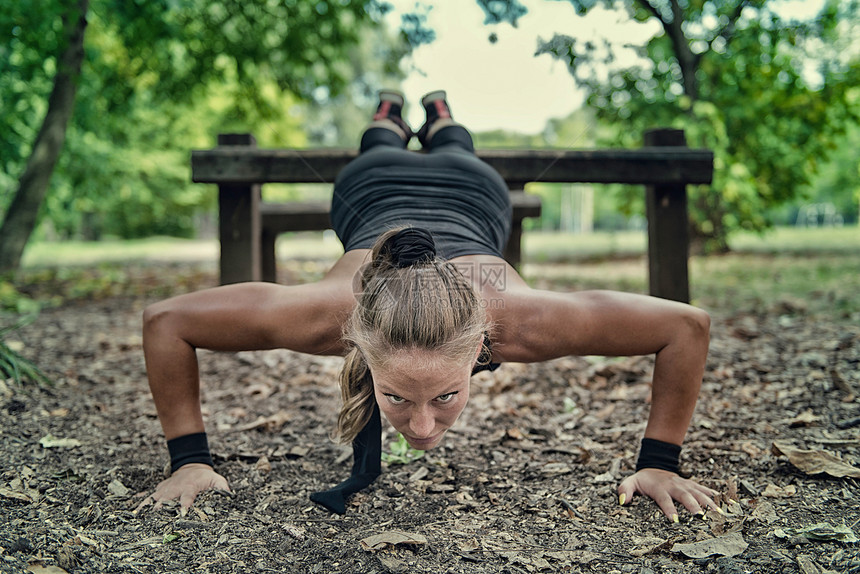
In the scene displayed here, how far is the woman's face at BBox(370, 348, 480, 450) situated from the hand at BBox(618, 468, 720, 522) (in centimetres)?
77

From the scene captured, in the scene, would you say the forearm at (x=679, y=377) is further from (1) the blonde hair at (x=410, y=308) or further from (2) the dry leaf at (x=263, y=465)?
(2) the dry leaf at (x=263, y=465)

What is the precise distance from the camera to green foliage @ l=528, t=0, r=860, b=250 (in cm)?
631

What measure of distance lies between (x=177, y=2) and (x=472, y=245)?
358 centimetres

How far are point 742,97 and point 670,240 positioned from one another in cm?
450

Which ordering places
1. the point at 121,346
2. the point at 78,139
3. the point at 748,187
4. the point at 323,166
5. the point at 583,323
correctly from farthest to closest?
the point at 78,139 → the point at 748,187 → the point at 121,346 → the point at 323,166 → the point at 583,323

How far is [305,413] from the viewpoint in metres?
3.40

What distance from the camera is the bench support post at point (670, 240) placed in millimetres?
3879

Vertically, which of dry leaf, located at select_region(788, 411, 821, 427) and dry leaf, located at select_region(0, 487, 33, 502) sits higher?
dry leaf, located at select_region(788, 411, 821, 427)

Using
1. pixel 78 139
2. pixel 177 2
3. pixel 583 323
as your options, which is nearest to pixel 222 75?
pixel 177 2

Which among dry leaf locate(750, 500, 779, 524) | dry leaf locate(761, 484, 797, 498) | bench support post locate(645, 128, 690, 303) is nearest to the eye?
dry leaf locate(750, 500, 779, 524)

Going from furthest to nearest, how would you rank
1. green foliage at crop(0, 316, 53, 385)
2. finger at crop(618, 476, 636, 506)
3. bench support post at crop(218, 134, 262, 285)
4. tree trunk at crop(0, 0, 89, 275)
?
tree trunk at crop(0, 0, 89, 275), bench support post at crop(218, 134, 262, 285), green foliage at crop(0, 316, 53, 385), finger at crop(618, 476, 636, 506)

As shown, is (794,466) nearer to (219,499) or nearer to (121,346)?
(219,499)

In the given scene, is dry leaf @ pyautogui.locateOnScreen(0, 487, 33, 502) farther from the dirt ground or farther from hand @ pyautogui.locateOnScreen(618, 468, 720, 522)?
hand @ pyautogui.locateOnScreen(618, 468, 720, 522)

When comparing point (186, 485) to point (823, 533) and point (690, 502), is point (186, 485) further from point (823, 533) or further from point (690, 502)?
point (823, 533)
